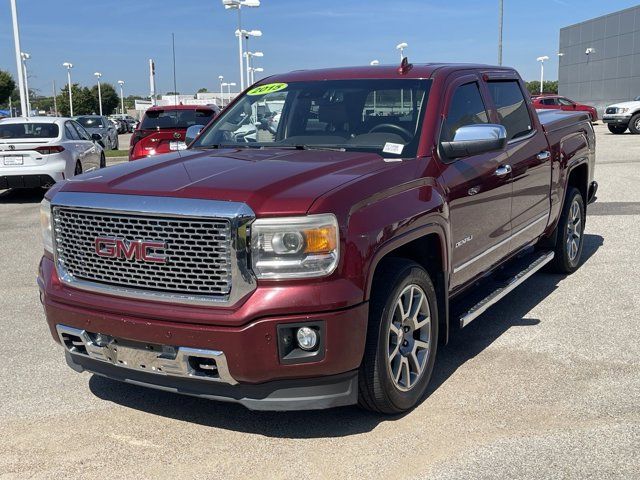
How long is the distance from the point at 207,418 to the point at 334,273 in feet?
4.25

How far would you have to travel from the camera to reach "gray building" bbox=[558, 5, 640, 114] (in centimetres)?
4809

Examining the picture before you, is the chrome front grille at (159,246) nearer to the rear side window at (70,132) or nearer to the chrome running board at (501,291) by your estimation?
the chrome running board at (501,291)

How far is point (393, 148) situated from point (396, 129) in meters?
0.22

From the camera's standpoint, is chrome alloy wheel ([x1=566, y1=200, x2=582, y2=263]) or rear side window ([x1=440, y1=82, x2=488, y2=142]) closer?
rear side window ([x1=440, y1=82, x2=488, y2=142])

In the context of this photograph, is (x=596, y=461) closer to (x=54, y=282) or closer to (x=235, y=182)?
(x=235, y=182)

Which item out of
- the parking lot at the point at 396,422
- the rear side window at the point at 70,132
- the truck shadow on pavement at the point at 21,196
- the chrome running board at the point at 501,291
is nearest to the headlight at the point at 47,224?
the parking lot at the point at 396,422

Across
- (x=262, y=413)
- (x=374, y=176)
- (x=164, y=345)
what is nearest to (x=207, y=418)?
(x=262, y=413)

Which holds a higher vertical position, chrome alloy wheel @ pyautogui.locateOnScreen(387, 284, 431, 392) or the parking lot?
chrome alloy wheel @ pyautogui.locateOnScreen(387, 284, 431, 392)

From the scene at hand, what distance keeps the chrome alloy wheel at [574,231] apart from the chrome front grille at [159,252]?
457cm

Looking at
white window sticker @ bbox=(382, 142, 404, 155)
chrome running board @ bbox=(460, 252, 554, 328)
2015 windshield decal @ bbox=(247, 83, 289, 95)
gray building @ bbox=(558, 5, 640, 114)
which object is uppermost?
gray building @ bbox=(558, 5, 640, 114)

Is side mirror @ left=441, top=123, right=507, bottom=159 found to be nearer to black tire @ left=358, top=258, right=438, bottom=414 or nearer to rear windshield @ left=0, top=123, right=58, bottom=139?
black tire @ left=358, top=258, right=438, bottom=414

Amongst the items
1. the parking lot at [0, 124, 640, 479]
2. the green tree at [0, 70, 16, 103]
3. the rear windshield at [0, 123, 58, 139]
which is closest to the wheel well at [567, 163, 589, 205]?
the parking lot at [0, 124, 640, 479]

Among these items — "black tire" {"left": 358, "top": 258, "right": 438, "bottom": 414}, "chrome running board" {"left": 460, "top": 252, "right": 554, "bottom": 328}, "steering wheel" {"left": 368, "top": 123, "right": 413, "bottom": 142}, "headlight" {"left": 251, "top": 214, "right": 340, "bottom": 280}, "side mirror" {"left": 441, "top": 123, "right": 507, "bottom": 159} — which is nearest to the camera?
"headlight" {"left": 251, "top": 214, "right": 340, "bottom": 280}

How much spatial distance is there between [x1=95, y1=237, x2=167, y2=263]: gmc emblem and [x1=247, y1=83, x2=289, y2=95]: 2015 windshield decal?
2.21 m
